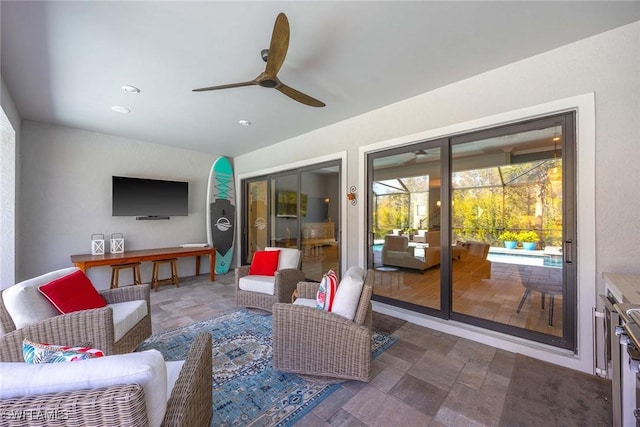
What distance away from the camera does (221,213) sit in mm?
5617

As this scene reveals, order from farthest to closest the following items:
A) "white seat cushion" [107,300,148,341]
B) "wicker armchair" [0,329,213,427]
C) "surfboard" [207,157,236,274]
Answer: "surfboard" [207,157,236,274] < "white seat cushion" [107,300,148,341] < "wicker armchair" [0,329,213,427]

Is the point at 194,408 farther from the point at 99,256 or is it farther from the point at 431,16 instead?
the point at 99,256

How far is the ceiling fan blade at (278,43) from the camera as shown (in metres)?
1.58

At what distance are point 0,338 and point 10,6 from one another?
7.27 feet

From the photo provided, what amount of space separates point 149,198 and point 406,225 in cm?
466

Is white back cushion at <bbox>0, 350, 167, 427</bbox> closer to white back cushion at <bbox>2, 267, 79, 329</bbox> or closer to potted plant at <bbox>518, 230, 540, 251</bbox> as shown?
white back cushion at <bbox>2, 267, 79, 329</bbox>

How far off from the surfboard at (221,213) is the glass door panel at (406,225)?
3496 millimetres

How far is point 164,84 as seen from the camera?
275cm

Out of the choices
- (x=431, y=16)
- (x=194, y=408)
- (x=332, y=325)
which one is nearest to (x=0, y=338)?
(x=194, y=408)

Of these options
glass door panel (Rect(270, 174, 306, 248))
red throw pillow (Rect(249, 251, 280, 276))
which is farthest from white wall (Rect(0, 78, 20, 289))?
glass door panel (Rect(270, 174, 306, 248))

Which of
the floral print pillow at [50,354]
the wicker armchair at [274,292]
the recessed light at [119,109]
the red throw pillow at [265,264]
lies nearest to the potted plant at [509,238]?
the wicker armchair at [274,292]

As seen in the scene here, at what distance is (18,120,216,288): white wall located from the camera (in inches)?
151

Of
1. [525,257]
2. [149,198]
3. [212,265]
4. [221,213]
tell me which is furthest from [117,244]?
[525,257]

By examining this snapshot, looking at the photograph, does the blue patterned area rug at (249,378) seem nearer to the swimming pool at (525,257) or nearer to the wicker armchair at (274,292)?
the wicker armchair at (274,292)
